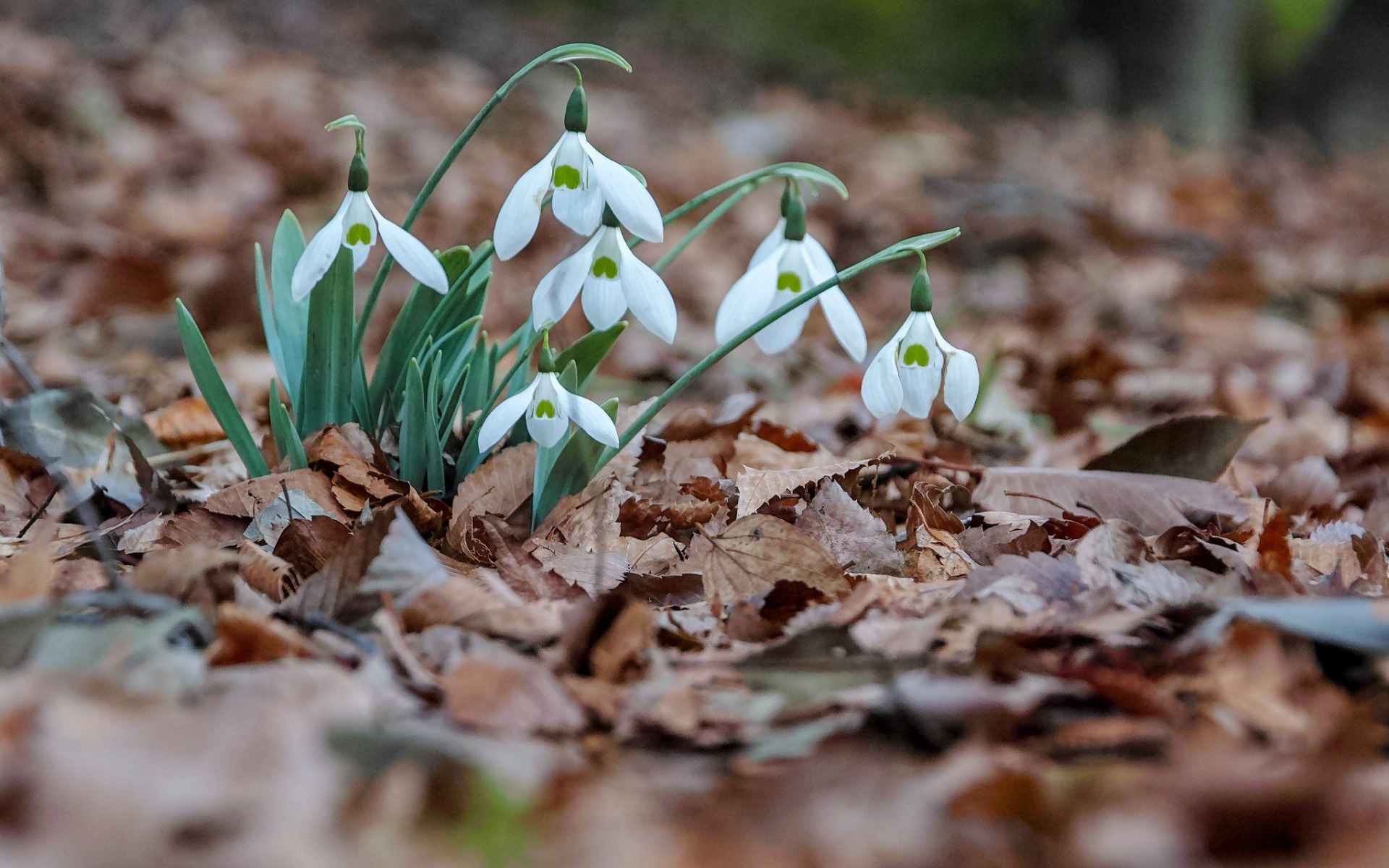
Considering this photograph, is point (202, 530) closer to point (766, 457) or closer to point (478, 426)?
point (478, 426)

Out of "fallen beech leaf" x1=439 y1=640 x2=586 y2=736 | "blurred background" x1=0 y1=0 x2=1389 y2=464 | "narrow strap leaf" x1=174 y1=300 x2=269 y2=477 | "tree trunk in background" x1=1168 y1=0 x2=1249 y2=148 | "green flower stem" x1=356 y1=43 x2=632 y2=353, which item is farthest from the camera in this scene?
"tree trunk in background" x1=1168 y1=0 x2=1249 y2=148

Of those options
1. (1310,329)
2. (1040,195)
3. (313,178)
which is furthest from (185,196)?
(1310,329)

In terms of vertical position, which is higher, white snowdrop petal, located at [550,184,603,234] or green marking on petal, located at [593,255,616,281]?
white snowdrop petal, located at [550,184,603,234]

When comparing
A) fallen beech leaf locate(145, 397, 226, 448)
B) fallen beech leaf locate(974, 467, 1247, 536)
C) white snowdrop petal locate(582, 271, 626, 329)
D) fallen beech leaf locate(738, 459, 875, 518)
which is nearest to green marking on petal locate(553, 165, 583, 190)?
white snowdrop petal locate(582, 271, 626, 329)

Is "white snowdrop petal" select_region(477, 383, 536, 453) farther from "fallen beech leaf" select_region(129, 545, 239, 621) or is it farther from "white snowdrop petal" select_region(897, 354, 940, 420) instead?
"white snowdrop petal" select_region(897, 354, 940, 420)

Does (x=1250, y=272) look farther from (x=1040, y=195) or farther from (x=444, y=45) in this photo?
(x=444, y=45)

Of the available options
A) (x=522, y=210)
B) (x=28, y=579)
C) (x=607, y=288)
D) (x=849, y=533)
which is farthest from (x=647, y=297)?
(x=28, y=579)

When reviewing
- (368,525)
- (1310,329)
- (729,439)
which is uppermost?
(368,525)

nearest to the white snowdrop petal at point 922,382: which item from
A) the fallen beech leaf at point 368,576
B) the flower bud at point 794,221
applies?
the flower bud at point 794,221
